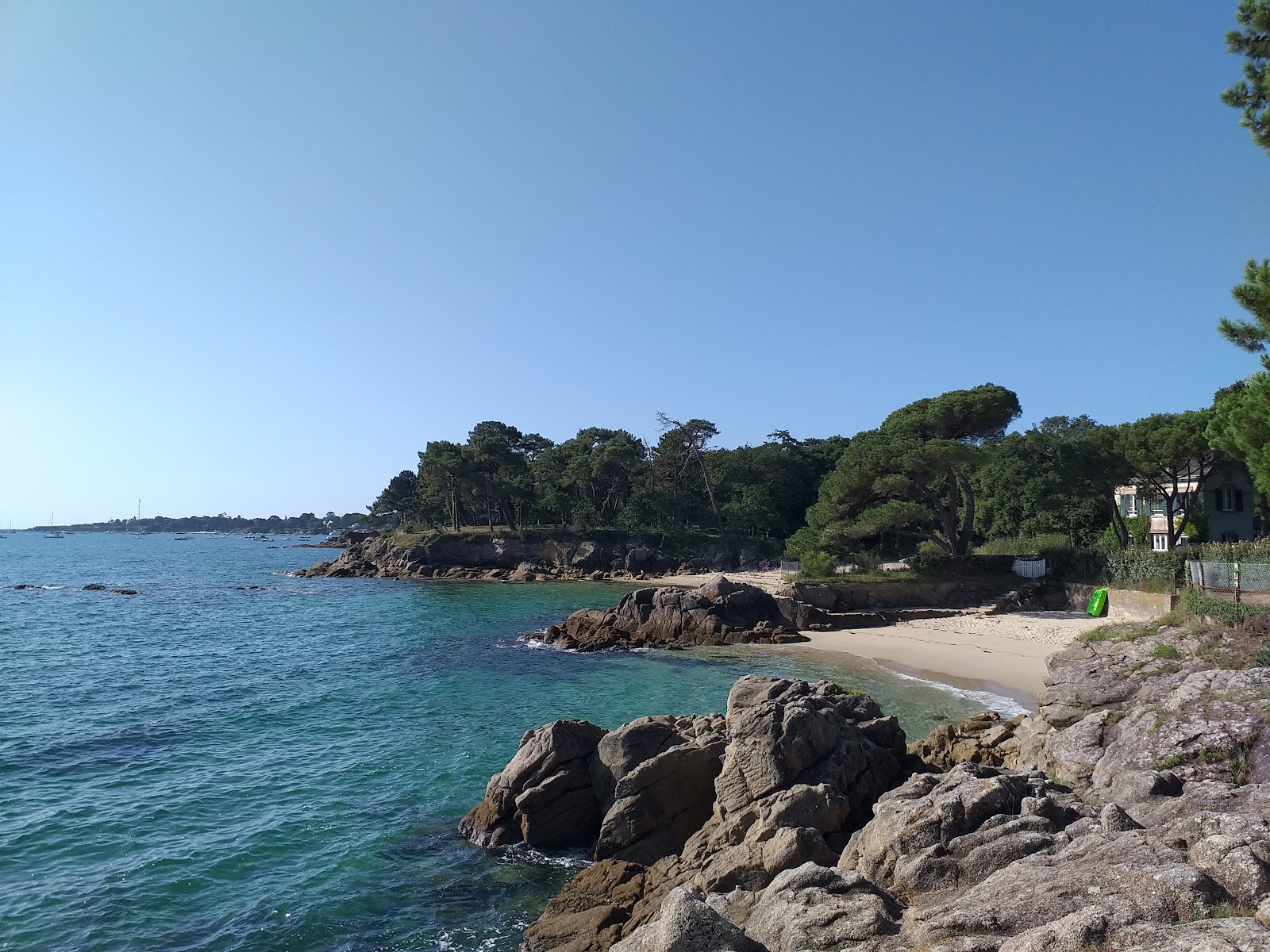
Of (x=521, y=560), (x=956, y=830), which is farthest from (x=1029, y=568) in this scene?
(x=521, y=560)

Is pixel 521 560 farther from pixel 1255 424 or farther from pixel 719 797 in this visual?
pixel 719 797

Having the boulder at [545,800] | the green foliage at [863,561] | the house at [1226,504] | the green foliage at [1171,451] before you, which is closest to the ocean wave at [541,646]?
the green foliage at [863,561]

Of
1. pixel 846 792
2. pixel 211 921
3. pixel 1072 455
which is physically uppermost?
pixel 1072 455

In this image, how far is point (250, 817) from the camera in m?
14.8

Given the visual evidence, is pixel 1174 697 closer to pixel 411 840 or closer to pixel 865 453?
pixel 411 840

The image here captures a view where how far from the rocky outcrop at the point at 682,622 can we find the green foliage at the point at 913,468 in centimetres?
733

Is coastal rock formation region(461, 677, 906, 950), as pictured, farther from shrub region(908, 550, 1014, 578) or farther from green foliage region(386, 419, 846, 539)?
green foliage region(386, 419, 846, 539)

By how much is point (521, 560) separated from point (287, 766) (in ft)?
199

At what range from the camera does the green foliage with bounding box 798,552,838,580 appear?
42656 mm

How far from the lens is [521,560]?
7844cm

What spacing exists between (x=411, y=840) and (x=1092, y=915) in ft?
37.2

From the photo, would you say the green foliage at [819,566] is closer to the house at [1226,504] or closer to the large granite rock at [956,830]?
the house at [1226,504]

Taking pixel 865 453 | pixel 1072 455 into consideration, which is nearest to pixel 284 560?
pixel 865 453

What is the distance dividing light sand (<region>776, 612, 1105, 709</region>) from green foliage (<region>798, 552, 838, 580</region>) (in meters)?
5.95
